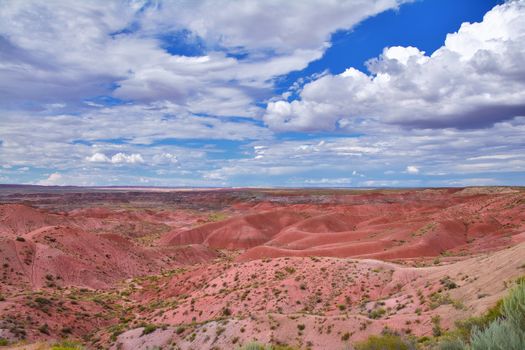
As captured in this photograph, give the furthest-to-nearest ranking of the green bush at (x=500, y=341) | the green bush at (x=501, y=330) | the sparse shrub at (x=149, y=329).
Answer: the sparse shrub at (x=149, y=329) → the green bush at (x=501, y=330) → the green bush at (x=500, y=341)

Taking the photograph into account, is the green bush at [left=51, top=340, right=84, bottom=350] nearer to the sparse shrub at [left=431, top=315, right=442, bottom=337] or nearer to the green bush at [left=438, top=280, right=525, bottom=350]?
the green bush at [left=438, top=280, right=525, bottom=350]

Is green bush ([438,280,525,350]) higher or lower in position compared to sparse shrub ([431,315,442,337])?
higher

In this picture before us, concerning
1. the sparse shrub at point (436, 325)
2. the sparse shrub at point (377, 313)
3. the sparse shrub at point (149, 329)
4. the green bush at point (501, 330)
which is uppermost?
the green bush at point (501, 330)

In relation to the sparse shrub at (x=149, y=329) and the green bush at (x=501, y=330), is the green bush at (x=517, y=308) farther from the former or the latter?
the sparse shrub at (x=149, y=329)

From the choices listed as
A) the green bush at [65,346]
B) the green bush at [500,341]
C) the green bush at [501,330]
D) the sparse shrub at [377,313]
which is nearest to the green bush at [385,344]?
the green bush at [501,330]

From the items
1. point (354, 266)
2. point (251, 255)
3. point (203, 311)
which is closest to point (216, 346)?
point (203, 311)

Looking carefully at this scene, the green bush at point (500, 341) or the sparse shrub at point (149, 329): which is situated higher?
the green bush at point (500, 341)

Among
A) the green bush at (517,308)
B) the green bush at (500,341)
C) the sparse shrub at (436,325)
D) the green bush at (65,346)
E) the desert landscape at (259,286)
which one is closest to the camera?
the green bush at (500,341)

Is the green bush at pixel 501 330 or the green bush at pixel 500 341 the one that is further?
the green bush at pixel 501 330

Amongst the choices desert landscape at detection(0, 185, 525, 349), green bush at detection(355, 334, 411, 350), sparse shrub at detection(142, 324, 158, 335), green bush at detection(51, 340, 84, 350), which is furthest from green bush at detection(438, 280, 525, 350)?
sparse shrub at detection(142, 324, 158, 335)
